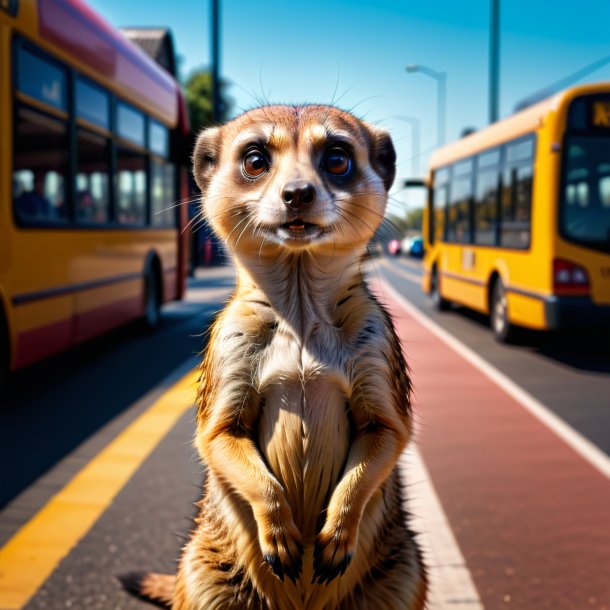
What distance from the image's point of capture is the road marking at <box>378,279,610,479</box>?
20.0 feet

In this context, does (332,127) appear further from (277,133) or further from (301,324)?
(301,324)

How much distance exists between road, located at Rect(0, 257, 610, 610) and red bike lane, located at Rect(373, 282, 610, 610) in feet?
0.04

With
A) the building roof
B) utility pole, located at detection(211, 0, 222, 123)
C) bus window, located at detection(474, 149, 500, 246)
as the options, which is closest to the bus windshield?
bus window, located at detection(474, 149, 500, 246)

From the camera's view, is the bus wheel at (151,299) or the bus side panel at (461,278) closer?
the bus wheel at (151,299)

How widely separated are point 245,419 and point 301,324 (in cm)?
32

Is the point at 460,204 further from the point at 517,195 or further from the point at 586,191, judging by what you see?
the point at 586,191

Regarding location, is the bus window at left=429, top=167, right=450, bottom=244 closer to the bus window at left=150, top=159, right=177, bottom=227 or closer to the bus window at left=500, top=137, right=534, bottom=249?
the bus window at left=500, top=137, right=534, bottom=249

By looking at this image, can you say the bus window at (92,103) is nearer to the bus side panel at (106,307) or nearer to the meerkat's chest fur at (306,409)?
the bus side panel at (106,307)

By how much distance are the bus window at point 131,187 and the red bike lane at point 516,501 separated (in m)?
5.18

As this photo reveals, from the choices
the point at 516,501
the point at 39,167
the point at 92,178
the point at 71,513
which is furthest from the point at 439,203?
the point at 71,513

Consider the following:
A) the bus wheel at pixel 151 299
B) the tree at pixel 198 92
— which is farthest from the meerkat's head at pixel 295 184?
the tree at pixel 198 92

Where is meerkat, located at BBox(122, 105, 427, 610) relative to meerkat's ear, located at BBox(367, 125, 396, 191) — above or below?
below

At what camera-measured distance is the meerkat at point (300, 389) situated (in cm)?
236

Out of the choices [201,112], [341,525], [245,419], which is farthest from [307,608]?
[201,112]
